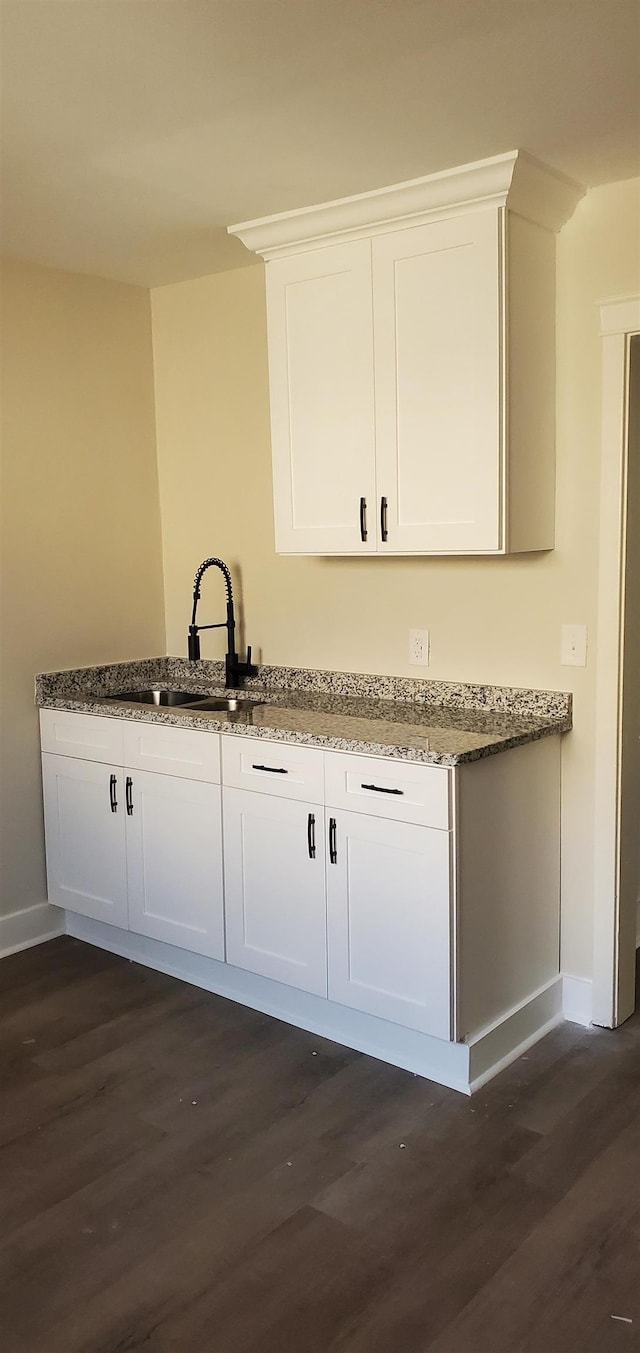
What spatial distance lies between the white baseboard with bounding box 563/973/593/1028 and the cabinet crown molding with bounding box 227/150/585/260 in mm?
2170

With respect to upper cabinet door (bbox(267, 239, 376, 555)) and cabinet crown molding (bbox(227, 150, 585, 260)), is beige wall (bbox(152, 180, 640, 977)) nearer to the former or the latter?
cabinet crown molding (bbox(227, 150, 585, 260))

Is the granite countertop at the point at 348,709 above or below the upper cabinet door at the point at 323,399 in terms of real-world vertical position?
below

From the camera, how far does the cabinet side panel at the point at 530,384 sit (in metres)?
2.84

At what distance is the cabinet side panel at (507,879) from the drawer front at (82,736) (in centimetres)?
133

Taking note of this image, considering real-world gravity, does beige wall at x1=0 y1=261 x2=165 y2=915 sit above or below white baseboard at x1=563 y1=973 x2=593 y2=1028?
above

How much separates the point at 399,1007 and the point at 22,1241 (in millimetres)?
1075

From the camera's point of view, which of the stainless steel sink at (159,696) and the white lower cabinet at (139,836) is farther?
the stainless steel sink at (159,696)

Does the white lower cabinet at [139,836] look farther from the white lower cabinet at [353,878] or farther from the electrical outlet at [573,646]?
the electrical outlet at [573,646]

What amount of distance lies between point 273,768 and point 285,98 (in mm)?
1703

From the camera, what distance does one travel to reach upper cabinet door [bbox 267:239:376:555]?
3.10 metres

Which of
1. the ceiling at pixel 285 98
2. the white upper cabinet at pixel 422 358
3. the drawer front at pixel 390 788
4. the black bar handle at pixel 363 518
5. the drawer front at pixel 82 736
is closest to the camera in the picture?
the ceiling at pixel 285 98

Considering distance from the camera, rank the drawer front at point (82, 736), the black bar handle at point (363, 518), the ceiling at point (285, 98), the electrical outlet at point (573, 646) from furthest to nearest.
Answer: the drawer front at point (82, 736) < the black bar handle at point (363, 518) < the electrical outlet at point (573, 646) < the ceiling at point (285, 98)

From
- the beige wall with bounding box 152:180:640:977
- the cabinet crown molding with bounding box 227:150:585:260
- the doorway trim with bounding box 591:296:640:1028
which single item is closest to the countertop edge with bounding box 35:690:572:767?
the doorway trim with bounding box 591:296:640:1028

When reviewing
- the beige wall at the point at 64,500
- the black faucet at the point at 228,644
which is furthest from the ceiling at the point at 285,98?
the black faucet at the point at 228,644
